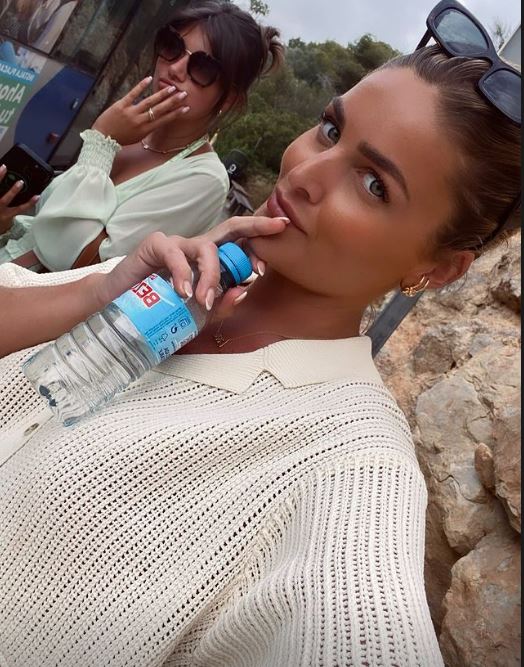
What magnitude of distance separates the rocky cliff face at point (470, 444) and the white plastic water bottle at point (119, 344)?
1089mm

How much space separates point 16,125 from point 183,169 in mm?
2420

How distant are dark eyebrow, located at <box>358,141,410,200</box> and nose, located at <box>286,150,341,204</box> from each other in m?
0.06

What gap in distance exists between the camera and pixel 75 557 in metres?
1.08

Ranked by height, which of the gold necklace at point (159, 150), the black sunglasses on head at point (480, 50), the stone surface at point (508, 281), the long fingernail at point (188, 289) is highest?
the black sunglasses on head at point (480, 50)

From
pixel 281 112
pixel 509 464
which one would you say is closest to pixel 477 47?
pixel 509 464

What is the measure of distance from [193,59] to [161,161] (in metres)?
0.42

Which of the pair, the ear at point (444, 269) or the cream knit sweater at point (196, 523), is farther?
the ear at point (444, 269)

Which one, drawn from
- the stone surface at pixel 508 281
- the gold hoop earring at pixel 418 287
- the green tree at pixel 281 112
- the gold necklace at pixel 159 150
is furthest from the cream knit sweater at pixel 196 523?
the green tree at pixel 281 112

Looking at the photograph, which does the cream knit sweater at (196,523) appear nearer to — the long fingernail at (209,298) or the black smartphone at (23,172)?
the long fingernail at (209,298)

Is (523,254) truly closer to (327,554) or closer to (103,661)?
(327,554)

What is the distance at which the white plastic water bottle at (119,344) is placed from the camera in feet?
3.60

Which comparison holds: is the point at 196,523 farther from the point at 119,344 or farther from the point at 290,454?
the point at 119,344

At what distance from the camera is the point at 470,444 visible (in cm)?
266

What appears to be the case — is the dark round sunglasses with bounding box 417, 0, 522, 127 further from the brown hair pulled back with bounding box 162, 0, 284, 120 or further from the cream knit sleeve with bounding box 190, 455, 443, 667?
the brown hair pulled back with bounding box 162, 0, 284, 120
